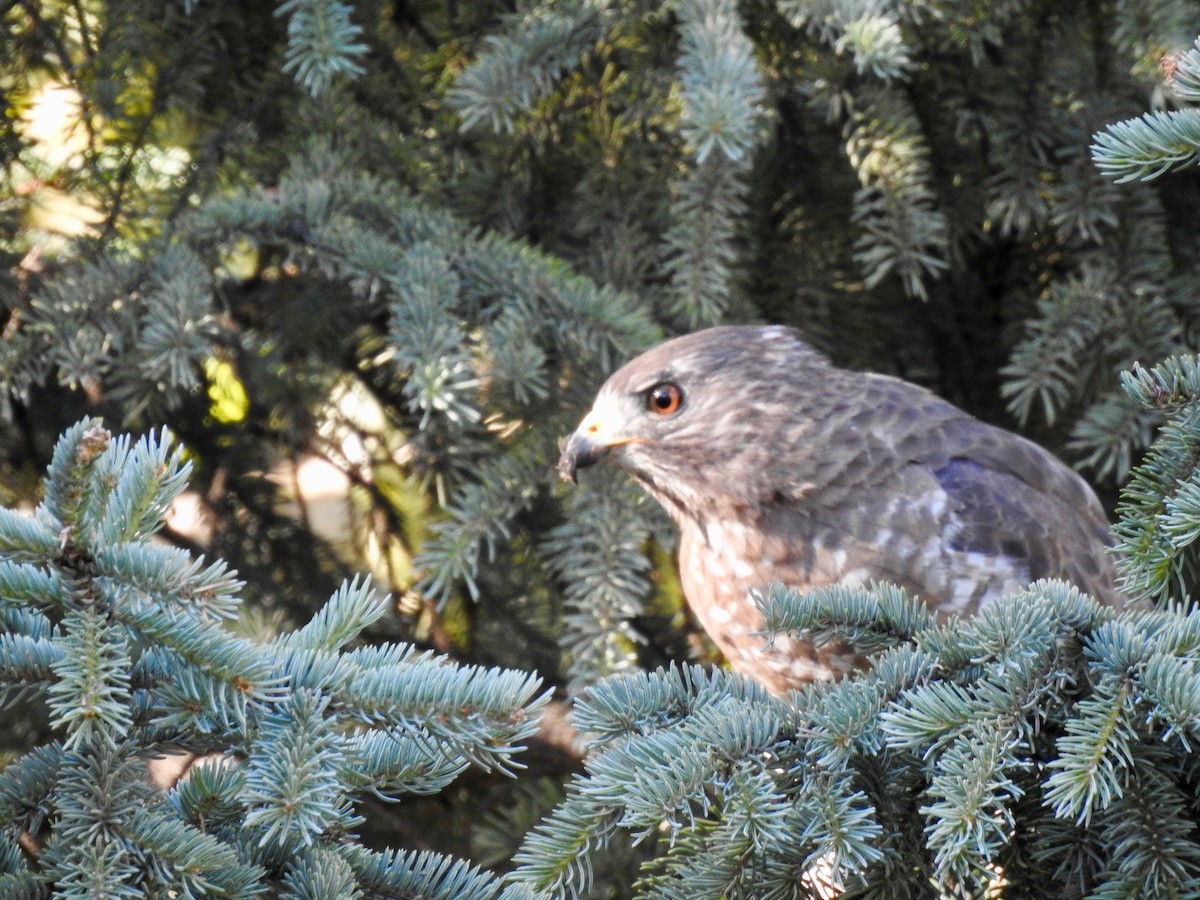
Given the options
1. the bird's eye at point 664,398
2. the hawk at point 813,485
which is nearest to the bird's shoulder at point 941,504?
the hawk at point 813,485

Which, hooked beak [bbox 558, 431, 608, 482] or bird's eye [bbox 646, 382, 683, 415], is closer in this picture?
hooked beak [bbox 558, 431, 608, 482]

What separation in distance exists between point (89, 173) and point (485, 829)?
6.53ft

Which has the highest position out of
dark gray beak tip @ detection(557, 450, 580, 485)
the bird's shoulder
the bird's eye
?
the bird's eye

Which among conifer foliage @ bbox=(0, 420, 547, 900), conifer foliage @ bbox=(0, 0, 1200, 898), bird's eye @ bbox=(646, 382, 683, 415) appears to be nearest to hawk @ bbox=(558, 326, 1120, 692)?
bird's eye @ bbox=(646, 382, 683, 415)

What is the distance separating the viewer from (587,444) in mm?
2945

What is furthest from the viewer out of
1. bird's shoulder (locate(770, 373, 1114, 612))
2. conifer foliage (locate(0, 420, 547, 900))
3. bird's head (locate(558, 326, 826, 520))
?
bird's head (locate(558, 326, 826, 520))

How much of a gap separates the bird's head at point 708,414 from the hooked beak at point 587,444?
46 millimetres

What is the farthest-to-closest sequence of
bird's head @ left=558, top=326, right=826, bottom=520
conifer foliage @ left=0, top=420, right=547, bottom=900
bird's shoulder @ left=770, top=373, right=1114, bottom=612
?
bird's head @ left=558, top=326, right=826, bottom=520, bird's shoulder @ left=770, top=373, right=1114, bottom=612, conifer foliage @ left=0, top=420, right=547, bottom=900

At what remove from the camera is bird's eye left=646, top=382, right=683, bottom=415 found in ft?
10.3

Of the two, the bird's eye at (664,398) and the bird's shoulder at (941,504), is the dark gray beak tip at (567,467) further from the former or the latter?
the bird's shoulder at (941,504)

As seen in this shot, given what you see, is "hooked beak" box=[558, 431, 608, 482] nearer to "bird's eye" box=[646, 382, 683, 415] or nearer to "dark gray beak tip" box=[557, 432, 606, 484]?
"dark gray beak tip" box=[557, 432, 606, 484]

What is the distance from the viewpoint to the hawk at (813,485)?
2836 millimetres

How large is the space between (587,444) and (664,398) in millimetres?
306

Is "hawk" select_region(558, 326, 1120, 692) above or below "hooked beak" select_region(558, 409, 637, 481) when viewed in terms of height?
below
